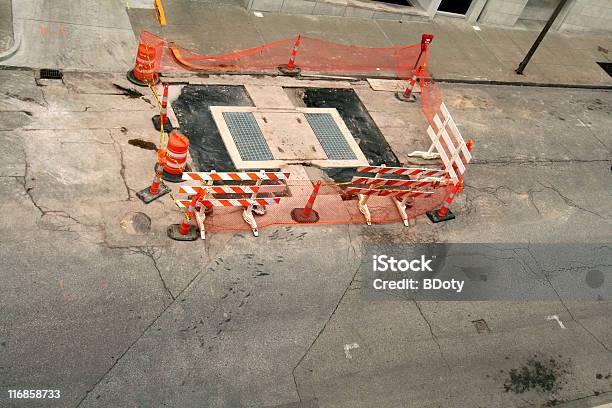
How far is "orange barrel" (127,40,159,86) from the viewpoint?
12.8 m

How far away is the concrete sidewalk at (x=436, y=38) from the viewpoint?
1548 cm

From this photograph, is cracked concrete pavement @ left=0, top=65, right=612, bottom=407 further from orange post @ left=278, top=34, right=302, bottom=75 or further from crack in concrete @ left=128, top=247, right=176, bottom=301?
orange post @ left=278, top=34, right=302, bottom=75

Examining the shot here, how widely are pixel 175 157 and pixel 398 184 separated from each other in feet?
14.4

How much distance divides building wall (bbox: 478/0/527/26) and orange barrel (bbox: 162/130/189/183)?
13357 millimetres

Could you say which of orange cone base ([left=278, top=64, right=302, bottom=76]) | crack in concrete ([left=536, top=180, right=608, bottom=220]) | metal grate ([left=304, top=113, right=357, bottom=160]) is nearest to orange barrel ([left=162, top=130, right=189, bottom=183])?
metal grate ([left=304, top=113, right=357, bottom=160])

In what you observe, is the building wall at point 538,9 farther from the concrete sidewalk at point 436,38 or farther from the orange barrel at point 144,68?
the orange barrel at point 144,68

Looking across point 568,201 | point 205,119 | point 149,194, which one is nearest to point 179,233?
point 149,194

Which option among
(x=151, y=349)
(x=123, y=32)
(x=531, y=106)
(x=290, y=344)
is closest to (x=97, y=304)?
(x=151, y=349)

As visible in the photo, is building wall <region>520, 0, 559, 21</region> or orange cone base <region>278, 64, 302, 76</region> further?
building wall <region>520, 0, 559, 21</region>

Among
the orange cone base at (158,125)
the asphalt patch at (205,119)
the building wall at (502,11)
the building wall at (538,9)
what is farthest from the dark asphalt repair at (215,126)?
the building wall at (538,9)

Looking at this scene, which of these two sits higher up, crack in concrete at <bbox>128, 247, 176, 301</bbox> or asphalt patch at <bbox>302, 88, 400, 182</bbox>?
asphalt patch at <bbox>302, 88, 400, 182</bbox>

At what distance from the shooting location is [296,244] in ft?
35.0

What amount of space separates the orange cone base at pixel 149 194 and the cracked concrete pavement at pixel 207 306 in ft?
0.48
